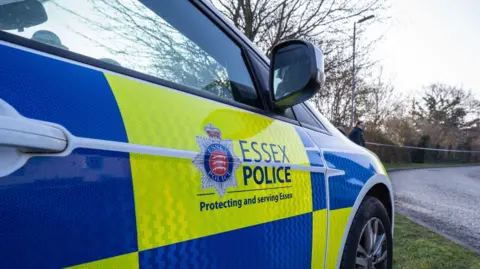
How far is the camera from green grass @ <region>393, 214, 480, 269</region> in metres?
3.64

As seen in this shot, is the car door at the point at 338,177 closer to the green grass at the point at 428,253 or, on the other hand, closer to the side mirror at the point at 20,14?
the side mirror at the point at 20,14

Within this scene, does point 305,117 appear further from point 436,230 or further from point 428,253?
point 436,230

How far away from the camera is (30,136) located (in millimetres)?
756

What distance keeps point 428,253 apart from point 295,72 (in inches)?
132

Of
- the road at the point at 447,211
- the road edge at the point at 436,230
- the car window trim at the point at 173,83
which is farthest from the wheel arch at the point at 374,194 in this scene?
the road at the point at 447,211

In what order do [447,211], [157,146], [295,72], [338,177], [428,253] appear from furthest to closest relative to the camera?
[447,211], [428,253], [338,177], [295,72], [157,146]

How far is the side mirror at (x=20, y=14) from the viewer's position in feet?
3.27

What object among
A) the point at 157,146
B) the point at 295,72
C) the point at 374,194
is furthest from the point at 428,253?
the point at 157,146

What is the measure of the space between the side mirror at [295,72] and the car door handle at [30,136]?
3.48 feet

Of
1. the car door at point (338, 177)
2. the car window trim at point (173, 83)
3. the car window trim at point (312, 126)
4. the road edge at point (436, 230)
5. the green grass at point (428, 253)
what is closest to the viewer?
the car window trim at point (173, 83)

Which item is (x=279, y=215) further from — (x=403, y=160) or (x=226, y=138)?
(x=403, y=160)

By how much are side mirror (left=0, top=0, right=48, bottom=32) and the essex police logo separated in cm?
60

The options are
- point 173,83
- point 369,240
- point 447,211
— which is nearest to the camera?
point 173,83

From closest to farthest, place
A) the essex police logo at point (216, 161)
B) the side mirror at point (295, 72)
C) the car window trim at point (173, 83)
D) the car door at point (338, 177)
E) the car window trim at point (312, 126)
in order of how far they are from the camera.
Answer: the car window trim at point (173, 83), the essex police logo at point (216, 161), the side mirror at point (295, 72), the car door at point (338, 177), the car window trim at point (312, 126)
